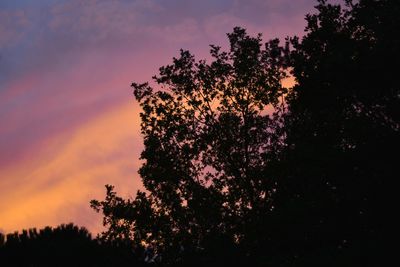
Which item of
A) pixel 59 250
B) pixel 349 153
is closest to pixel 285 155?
pixel 349 153

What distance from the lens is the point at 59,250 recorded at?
14.0 metres

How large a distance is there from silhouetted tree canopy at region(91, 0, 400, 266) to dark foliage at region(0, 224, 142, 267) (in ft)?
24.6

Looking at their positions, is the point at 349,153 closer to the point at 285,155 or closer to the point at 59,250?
the point at 285,155

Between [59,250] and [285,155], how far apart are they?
17.3 metres

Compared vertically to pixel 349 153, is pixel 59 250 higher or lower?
lower

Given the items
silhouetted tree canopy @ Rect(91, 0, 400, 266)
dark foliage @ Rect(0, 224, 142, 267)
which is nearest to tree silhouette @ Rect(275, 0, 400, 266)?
silhouetted tree canopy @ Rect(91, 0, 400, 266)

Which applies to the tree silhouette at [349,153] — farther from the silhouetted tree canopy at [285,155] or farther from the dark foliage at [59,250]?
the dark foliage at [59,250]

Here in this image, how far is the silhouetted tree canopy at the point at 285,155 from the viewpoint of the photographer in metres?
24.5

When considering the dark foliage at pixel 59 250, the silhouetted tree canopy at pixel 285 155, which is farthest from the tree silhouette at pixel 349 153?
the dark foliage at pixel 59 250

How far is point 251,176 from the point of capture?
29.2m

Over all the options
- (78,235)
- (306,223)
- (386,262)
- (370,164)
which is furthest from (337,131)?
(78,235)

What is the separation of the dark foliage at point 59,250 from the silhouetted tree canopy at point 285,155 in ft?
24.6

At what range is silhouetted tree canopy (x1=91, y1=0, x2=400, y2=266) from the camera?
24469 millimetres

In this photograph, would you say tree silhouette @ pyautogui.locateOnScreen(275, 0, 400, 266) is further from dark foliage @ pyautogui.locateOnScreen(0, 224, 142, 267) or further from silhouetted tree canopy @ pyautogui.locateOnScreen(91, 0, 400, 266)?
dark foliage @ pyautogui.locateOnScreen(0, 224, 142, 267)
